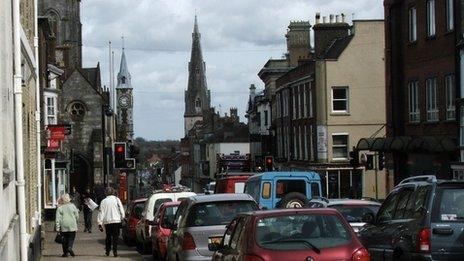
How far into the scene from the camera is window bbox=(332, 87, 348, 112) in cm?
5572

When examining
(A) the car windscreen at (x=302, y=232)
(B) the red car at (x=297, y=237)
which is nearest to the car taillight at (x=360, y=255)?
(B) the red car at (x=297, y=237)

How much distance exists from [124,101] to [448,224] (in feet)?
539

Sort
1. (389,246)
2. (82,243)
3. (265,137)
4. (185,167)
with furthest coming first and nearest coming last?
(185,167)
(265,137)
(82,243)
(389,246)

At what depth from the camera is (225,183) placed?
106ft

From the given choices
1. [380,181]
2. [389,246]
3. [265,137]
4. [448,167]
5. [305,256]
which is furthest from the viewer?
[265,137]

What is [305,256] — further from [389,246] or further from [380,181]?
[380,181]

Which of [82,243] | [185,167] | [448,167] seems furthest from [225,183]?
[185,167]

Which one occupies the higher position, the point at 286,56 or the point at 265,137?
the point at 286,56

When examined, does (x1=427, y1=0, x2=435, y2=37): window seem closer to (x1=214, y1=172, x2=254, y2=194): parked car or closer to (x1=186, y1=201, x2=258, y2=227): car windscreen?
(x1=214, y1=172, x2=254, y2=194): parked car

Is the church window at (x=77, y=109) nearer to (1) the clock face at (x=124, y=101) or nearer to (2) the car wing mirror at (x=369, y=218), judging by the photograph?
(2) the car wing mirror at (x=369, y=218)

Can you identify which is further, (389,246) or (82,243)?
(82,243)

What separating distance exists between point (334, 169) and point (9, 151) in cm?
4262

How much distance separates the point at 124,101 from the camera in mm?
175375

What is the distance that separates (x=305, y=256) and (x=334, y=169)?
4413cm
